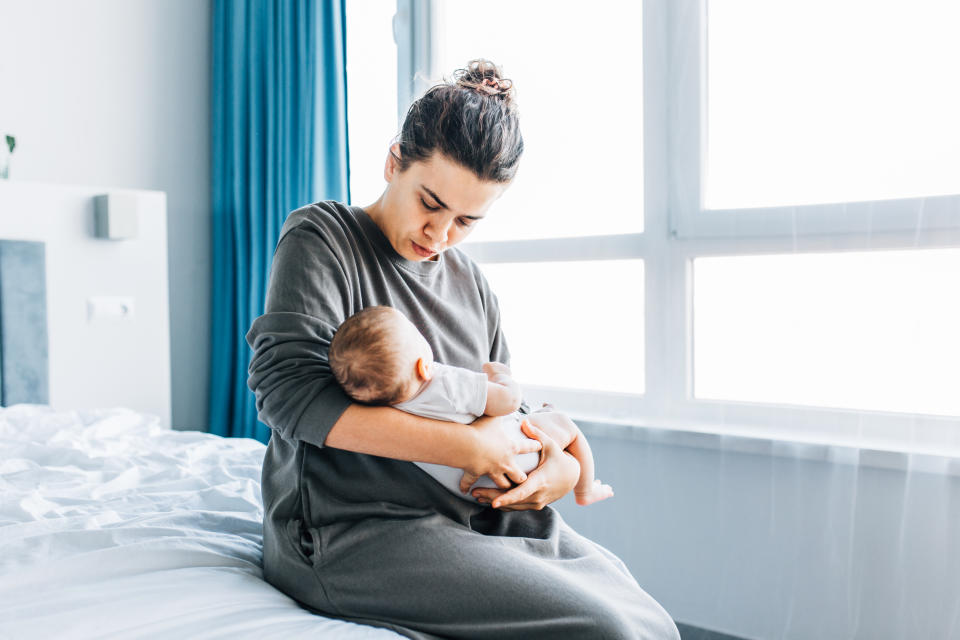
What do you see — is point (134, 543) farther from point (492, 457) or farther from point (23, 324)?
point (23, 324)

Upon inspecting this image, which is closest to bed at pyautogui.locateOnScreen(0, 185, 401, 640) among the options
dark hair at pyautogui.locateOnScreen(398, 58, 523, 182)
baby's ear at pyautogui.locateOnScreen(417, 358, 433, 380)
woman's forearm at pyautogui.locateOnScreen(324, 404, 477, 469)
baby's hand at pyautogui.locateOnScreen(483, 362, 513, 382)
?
woman's forearm at pyautogui.locateOnScreen(324, 404, 477, 469)

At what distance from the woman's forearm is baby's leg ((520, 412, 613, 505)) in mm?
261

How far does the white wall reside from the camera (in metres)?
2.79

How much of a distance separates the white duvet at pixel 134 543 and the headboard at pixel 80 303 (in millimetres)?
659

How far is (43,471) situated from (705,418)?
1.62m

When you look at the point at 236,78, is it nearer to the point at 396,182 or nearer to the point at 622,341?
the point at 622,341

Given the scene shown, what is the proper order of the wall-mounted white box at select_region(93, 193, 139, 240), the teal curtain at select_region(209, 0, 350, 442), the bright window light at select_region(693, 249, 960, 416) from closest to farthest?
the bright window light at select_region(693, 249, 960, 416) → the wall-mounted white box at select_region(93, 193, 139, 240) → the teal curtain at select_region(209, 0, 350, 442)

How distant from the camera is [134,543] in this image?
1114 mm

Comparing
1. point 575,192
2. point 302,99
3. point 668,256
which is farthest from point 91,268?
point 668,256

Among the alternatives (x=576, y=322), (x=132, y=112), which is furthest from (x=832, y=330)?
(x=132, y=112)

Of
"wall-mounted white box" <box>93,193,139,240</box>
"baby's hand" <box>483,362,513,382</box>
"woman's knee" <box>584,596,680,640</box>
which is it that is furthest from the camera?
"wall-mounted white box" <box>93,193,139,240</box>

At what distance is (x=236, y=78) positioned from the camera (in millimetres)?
3121

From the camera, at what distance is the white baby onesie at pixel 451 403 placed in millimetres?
1086

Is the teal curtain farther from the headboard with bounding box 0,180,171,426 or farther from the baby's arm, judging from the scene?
the baby's arm
